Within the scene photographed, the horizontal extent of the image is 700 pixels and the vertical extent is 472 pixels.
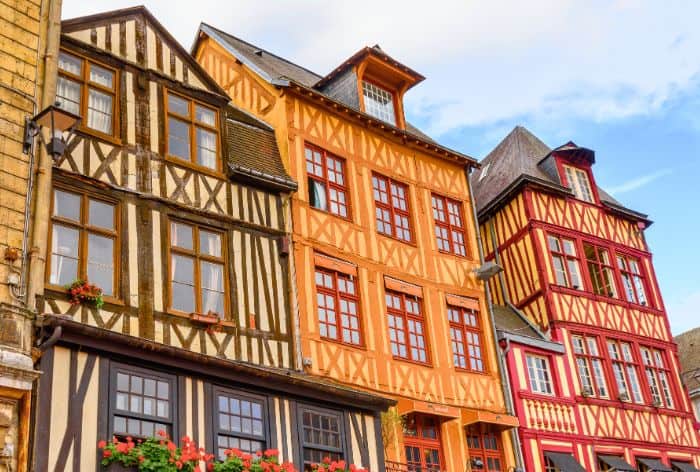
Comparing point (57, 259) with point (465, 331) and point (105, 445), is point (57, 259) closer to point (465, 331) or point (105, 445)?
point (105, 445)

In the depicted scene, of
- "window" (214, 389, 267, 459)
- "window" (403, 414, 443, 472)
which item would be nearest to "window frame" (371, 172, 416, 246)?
"window" (403, 414, 443, 472)

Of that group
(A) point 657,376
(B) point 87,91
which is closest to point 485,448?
(A) point 657,376

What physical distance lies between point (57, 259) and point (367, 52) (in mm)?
8137

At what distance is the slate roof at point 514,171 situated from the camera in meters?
19.5

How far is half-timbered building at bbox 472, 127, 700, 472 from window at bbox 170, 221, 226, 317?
627 centimetres

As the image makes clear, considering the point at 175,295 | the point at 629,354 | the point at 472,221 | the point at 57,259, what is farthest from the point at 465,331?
the point at 57,259

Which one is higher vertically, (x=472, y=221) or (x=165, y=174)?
(x=472, y=221)

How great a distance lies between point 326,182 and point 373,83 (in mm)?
3259

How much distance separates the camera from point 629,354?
62.0ft

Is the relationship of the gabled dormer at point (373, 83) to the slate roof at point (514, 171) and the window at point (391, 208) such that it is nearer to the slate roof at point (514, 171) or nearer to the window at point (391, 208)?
the window at point (391, 208)

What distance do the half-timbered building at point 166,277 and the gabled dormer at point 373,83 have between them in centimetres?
331

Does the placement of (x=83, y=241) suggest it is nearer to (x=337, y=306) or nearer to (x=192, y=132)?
(x=192, y=132)

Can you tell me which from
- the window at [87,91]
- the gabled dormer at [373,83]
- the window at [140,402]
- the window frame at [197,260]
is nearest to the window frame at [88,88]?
the window at [87,91]

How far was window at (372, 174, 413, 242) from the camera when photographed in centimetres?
1577
